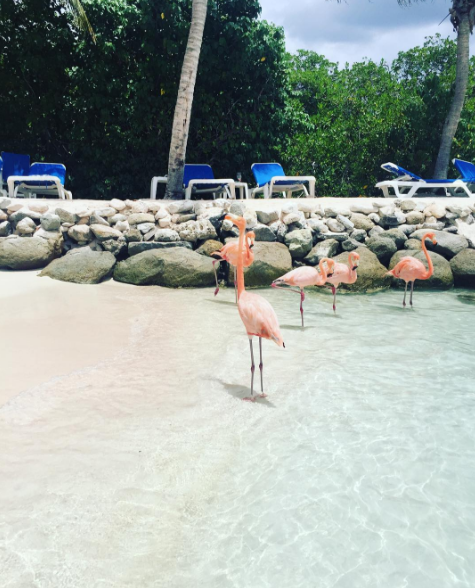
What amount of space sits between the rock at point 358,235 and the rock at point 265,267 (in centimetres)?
179

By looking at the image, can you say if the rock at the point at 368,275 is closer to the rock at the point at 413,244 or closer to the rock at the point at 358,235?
the rock at the point at 358,235

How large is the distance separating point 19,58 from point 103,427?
13185 millimetres

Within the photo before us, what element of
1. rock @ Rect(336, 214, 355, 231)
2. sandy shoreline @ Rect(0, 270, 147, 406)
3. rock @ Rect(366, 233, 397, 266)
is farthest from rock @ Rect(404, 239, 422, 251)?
sandy shoreline @ Rect(0, 270, 147, 406)

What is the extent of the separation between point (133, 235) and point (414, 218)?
6.29 meters

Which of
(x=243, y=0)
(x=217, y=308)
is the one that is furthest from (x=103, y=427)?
(x=243, y=0)

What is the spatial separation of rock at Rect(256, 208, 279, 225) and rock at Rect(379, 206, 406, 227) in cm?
251

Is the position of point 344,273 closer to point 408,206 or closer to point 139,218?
point 408,206

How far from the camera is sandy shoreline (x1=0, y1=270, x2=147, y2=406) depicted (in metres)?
5.12

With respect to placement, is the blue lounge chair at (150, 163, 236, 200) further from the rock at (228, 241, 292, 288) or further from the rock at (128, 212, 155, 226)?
the rock at (228, 241, 292, 288)

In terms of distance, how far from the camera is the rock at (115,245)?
1003 centimetres

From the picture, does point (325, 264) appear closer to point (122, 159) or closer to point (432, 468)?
point (432, 468)

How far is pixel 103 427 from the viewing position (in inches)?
163

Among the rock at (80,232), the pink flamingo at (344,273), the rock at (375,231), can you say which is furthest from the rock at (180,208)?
the rock at (375,231)

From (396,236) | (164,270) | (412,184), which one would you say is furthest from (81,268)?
(412,184)
